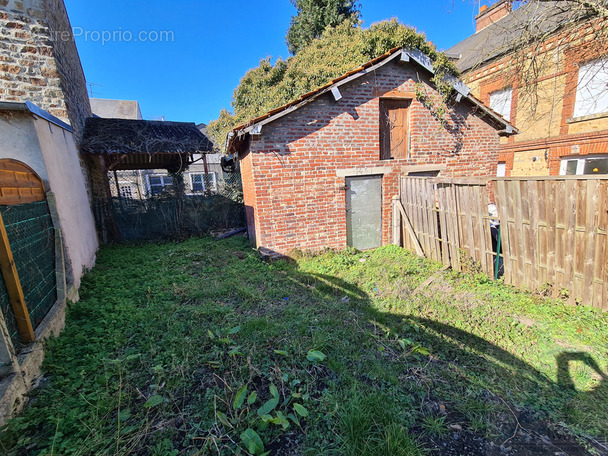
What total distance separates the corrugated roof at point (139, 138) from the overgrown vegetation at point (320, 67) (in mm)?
3336

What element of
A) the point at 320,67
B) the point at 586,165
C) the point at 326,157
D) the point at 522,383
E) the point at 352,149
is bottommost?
the point at 522,383

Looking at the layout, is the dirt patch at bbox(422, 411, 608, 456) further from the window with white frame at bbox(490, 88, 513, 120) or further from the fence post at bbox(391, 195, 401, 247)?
the window with white frame at bbox(490, 88, 513, 120)

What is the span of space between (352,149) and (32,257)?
6.14 m

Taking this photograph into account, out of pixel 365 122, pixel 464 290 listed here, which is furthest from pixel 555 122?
pixel 464 290

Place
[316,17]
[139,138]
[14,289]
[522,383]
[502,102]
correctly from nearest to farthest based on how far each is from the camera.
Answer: [14,289] < [522,383] < [139,138] < [502,102] < [316,17]

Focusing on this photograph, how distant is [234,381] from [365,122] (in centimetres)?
619

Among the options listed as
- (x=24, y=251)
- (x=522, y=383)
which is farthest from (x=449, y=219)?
(x=24, y=251)

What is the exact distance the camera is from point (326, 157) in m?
6.22

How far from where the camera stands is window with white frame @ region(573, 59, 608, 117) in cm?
863

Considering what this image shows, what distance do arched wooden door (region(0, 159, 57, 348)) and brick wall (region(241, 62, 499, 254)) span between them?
11.8ft

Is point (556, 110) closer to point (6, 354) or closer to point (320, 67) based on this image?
point (320, 67)

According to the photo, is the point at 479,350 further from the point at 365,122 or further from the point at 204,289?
the point at 365,122

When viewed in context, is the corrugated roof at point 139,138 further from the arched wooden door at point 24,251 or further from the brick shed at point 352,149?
the arched wooden door at point 24,251

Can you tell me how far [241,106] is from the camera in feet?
43.9
